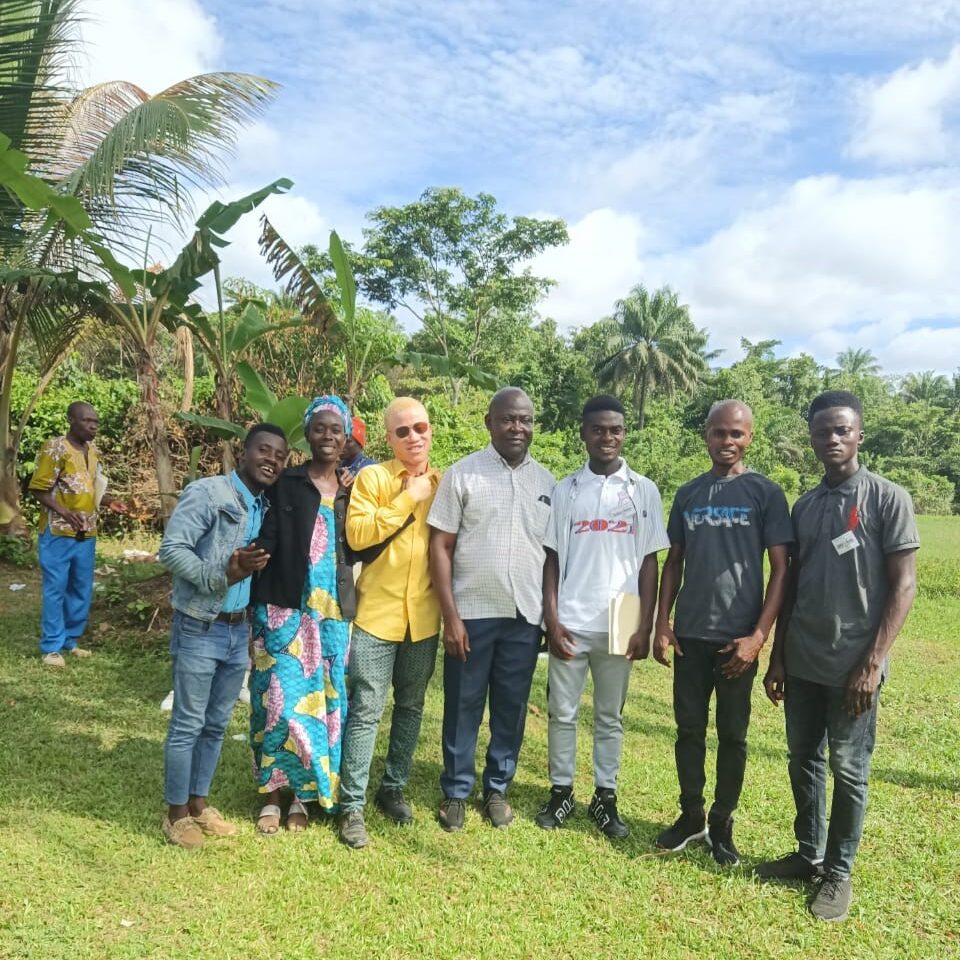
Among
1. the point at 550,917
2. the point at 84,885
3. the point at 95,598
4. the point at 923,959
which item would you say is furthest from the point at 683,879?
the point at 95,598

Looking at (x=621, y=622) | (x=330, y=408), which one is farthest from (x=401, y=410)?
(x=621, y=622)

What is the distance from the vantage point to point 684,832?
3688mm

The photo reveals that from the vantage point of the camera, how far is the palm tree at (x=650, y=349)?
40.5 metres

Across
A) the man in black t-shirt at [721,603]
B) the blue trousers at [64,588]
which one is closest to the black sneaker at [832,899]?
the man in black t-shirt at [721,603]

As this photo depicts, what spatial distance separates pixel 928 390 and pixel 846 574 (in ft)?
188

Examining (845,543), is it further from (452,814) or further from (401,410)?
(452,814)

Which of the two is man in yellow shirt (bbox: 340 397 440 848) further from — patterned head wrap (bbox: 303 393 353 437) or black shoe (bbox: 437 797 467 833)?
black shoe (bbox: 437 797 467 833)

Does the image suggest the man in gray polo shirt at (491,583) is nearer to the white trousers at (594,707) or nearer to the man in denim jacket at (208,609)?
the white trousers at (594,707)

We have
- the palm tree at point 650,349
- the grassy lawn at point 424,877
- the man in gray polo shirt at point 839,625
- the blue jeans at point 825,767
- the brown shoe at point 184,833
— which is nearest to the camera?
the grassy lawn at point 424,877

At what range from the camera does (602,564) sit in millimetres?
3742

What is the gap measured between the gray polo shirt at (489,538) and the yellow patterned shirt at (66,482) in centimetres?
369

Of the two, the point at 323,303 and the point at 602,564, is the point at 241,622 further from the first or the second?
the point at 323,303

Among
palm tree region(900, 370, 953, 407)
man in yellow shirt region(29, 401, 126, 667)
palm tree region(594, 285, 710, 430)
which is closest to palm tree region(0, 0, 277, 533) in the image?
man in yellow shirt region(29, 401, 126, 667)

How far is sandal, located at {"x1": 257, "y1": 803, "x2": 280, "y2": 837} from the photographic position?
3562 mm
